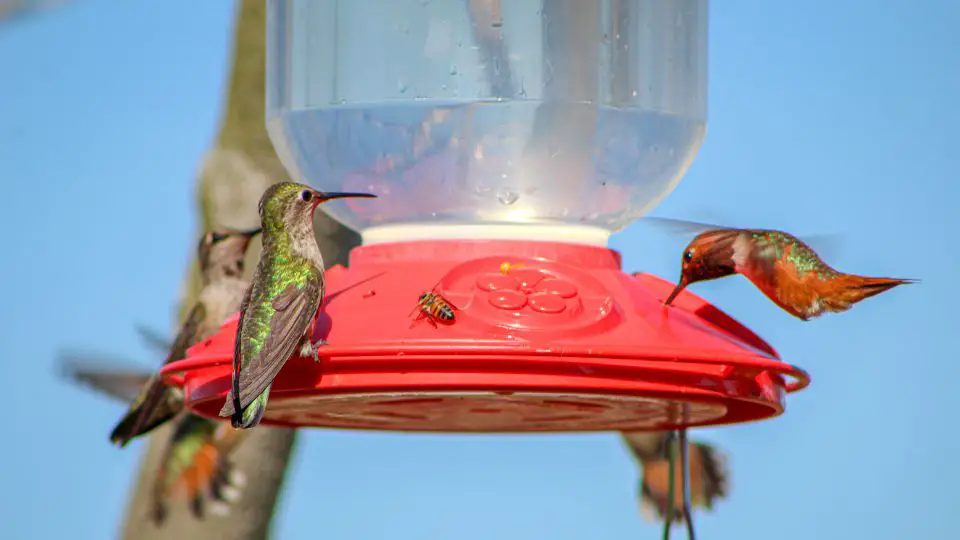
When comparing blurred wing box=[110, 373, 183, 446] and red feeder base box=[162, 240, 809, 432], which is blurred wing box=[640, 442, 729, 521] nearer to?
blurred wing box=[110, 373, 183, 446]

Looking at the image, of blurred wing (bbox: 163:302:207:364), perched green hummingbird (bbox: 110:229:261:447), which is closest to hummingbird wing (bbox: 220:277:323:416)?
perched green hummingbird (bbox: 110:229:261:447)

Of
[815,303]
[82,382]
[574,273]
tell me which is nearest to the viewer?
[574,273]

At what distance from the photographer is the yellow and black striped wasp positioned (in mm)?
4348

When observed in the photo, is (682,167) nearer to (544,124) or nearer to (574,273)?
(544,124)

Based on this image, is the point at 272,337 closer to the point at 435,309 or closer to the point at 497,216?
the point at 435,309

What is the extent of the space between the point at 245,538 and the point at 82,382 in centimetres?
130

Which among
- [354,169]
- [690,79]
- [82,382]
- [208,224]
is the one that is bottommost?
[82,382]

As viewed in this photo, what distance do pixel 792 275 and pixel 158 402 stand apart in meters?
3.20

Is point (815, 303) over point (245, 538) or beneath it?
over

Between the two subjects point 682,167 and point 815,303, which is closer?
point 815,303

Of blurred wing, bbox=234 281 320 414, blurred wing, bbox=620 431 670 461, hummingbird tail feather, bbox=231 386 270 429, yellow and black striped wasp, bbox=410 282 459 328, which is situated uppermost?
yellow and black striped wasp, bbox=410 282 459 328

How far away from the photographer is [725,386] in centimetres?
Answer: 448

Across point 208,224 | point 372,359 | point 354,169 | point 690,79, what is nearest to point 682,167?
point 690,79

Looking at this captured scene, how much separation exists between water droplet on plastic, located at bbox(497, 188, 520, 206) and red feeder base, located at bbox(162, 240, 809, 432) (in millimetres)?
430
